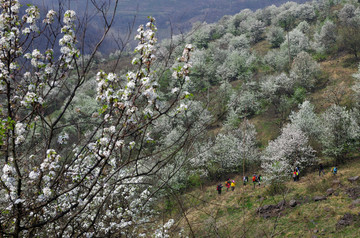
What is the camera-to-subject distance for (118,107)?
142 inches

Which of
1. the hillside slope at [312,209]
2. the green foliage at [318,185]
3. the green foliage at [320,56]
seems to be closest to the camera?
the hillside slope at [312,209]

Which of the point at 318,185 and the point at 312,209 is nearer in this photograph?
the point at 312,209

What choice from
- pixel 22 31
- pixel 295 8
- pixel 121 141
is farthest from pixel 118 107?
pixel 295 8

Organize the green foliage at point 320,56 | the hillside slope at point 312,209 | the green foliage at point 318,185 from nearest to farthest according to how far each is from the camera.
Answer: the hillside slope at point 312,209, the green foliage at point 318,185, the green foliage at point 320,56

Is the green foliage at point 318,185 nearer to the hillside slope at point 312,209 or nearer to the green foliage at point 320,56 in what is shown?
the hillside slope at point 312,209

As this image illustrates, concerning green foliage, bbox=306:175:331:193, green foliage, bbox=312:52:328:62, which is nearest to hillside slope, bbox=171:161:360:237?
green foliage, bbox=306:175:331:193

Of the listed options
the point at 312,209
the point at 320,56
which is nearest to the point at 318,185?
the point at 312,209

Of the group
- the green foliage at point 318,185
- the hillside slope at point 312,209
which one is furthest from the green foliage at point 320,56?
the green foliage at point 318,185

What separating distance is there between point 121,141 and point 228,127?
3771cm

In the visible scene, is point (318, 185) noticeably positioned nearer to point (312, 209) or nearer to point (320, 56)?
point (312, 209)

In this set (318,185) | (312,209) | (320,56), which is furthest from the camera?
(320,56)

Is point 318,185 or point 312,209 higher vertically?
point 312,209

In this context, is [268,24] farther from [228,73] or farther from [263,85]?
[263,85]

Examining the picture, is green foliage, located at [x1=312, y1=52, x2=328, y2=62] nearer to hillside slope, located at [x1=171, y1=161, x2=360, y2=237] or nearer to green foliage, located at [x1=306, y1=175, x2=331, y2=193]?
hillside slope, located at [x1=171, y1=161, x2=360, y2=237]
